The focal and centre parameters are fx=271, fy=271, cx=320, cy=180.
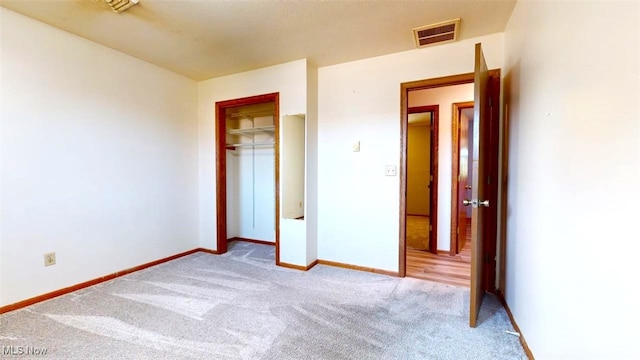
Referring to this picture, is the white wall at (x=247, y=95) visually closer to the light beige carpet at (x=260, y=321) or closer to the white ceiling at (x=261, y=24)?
the white ceiling at (x=261, y=24)

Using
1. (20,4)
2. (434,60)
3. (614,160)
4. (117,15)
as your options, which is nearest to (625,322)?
(614,160)

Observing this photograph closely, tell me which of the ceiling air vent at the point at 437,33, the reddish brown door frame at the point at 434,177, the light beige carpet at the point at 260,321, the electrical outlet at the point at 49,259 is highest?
the ceiling air vent at the point at 437,33

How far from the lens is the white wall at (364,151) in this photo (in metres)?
2.82

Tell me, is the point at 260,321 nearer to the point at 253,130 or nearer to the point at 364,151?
the point at 364,151

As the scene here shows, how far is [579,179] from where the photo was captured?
3.64 ft

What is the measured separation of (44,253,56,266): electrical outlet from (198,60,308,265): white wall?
158cm

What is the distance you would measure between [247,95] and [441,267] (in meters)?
3.12

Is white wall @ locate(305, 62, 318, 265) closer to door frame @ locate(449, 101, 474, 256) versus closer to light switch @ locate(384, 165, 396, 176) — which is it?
light switch @ locate(384, 165, 396, 176)

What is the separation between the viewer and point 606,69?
0.94m

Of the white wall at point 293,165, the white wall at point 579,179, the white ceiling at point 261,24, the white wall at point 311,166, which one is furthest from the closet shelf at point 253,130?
the white wall at point 579,179

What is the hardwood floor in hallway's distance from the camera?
2805 millimetres

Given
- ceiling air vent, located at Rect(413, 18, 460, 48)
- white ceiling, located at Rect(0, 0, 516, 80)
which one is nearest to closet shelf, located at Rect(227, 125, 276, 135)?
white ceiling, located at Rect(0, 0, 516, 80)

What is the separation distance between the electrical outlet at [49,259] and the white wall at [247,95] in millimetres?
1581

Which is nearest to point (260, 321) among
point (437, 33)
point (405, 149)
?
point (405, 149)
